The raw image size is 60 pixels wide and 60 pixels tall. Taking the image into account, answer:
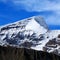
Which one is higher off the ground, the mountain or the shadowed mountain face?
the mountain

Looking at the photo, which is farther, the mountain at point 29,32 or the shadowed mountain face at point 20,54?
the mountain at point 29,32

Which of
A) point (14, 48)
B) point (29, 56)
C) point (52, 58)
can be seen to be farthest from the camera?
point (52, 58)

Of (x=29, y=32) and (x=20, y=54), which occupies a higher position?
(x=29, y=32)

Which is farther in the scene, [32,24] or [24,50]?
[32,24]

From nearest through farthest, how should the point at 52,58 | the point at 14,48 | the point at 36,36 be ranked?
the point at 14,48 < the point at 52,58 < the point at 36,36

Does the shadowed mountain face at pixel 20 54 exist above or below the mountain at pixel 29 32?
below

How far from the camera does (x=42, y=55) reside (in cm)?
630

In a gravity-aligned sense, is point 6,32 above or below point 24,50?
above

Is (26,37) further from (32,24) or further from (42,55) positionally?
(42,55)

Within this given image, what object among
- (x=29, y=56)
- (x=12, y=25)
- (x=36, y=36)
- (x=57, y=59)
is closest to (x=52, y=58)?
(x=57, y=59)

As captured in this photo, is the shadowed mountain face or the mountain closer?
the shadowed mountain face

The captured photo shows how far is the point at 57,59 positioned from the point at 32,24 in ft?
287

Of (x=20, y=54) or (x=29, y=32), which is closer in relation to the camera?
(x=20, y=54)

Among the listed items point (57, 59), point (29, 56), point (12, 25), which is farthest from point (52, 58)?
point (12, 25)
